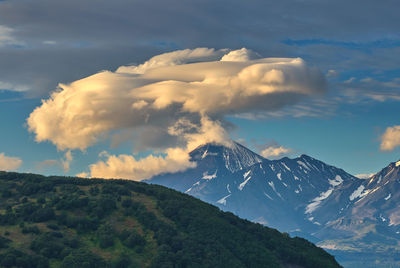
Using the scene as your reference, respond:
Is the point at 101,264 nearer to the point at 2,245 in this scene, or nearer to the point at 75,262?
the point at 75,262

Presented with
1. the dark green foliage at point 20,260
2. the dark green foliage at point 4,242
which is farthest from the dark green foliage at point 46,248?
the dark green foliage at point 4,242

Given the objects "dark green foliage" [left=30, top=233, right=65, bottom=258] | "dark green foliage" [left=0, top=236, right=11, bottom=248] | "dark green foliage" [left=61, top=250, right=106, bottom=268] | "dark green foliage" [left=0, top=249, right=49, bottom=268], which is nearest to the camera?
"dark green foliage" [left=0, top=249, right=49, bottom=268]

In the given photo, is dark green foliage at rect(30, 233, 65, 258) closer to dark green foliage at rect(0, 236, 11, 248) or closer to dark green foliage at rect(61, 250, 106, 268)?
dark green foliage at rect(61, 250, 106, 268)

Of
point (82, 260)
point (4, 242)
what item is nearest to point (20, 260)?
point (4, 242)

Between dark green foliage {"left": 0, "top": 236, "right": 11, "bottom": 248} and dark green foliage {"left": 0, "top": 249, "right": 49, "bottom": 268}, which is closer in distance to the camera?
dark green foliage {"left": 0, "top": 249, "right": 49, "bottom": 268}

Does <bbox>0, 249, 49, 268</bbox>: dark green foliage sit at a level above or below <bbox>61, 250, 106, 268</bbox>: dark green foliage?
below

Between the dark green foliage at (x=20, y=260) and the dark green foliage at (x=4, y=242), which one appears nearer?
the dark green foliage at (x=20, y=260)

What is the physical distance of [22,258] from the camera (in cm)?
18112

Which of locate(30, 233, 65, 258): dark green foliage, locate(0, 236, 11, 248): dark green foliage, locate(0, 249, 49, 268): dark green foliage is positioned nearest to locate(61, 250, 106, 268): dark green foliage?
locate(30, 233, 65, 258): dark green foliage

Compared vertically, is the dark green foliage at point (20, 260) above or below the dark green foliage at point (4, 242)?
below

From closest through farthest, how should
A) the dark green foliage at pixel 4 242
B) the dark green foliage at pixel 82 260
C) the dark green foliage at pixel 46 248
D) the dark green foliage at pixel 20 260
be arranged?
1. the dark green foliage at pixel 20 260
2. the dark green foliage at pixel 82 260
3. the dark green foliage at pixel 4 242
4. the dark green foliage at pixel 46 248

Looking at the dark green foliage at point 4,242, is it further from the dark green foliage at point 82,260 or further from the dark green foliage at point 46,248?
the dark green foliage at point 82,260

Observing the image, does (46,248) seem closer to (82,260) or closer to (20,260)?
(82,260)

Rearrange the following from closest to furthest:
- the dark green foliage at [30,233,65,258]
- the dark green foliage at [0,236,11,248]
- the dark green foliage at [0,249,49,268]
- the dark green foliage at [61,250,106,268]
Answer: the dark green foliage at [0,249,49,268] → the dark green foliage at [61,250,106,268] → the dark green foliage at [0,236,11,248] → the dark green foliage at [30,233,65,258]
